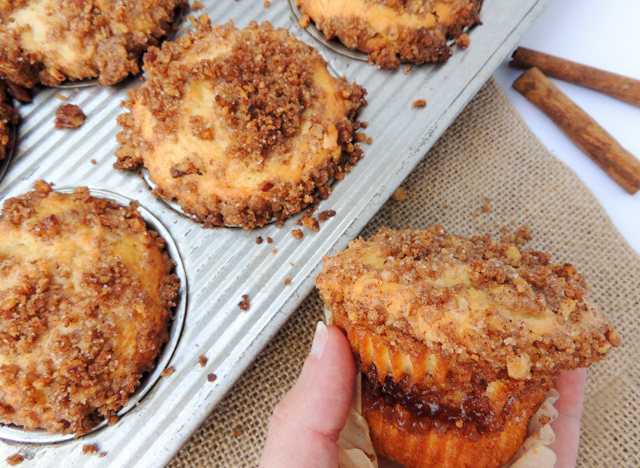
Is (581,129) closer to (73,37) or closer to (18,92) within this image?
(73,37)

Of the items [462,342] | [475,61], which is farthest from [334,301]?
[475,61]

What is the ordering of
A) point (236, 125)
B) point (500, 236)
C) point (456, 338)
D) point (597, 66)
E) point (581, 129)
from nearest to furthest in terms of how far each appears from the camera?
point (456, 338)
point (236, 125)
point (500, 236)
point (581, 129)
point (597, 66)

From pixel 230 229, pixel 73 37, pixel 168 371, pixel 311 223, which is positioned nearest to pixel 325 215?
pixel 311 223

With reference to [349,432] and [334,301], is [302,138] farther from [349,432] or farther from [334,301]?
[349,432]

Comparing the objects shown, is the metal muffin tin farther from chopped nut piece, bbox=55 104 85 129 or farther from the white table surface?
the white table surface

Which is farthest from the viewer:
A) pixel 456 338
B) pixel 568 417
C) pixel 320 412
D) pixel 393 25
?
pixel 393 25

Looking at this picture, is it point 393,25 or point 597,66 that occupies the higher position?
point 597,66

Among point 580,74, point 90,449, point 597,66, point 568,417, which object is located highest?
point 597,66
